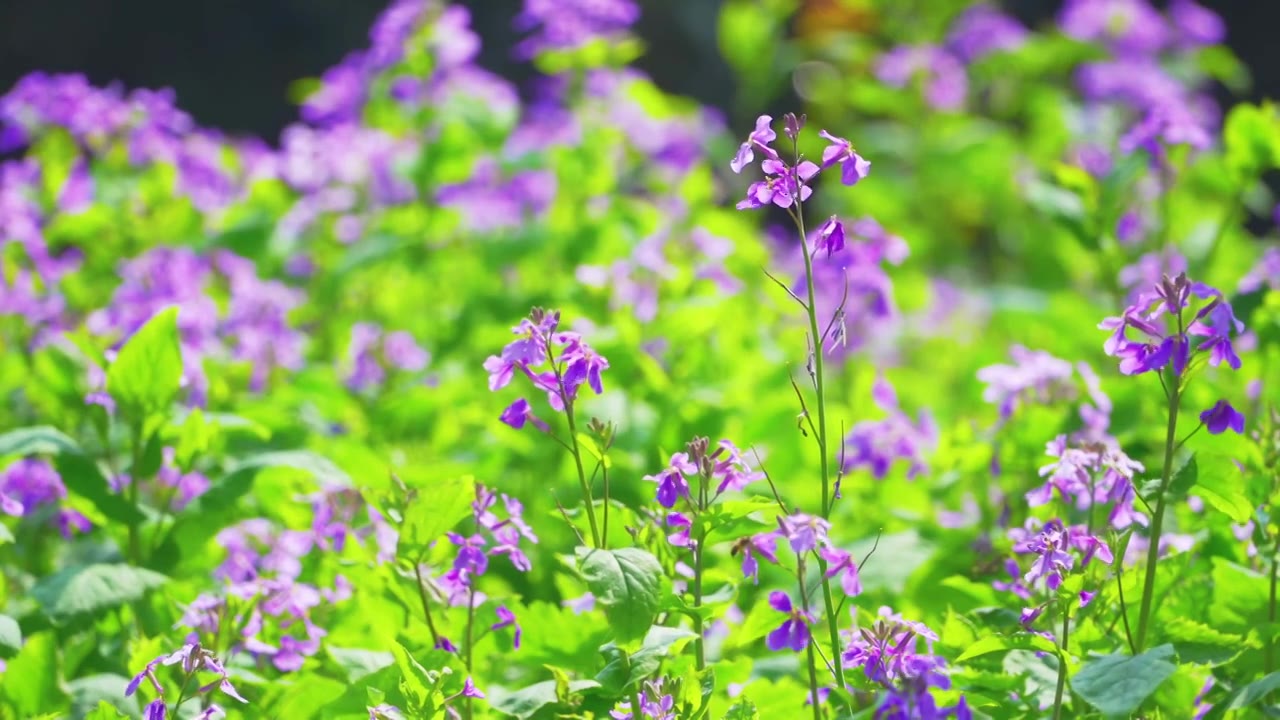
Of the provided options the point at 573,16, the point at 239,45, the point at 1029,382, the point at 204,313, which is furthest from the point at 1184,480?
the point at 239,45

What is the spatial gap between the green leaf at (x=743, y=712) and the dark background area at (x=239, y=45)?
6650mm

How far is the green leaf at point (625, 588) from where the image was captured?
179 centimetres

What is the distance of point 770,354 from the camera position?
4023 millimetres

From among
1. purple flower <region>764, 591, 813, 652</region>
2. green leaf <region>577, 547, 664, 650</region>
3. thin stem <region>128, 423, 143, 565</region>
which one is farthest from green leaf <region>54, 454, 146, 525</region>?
purple flower <region>764, 591, 813, 652</region>

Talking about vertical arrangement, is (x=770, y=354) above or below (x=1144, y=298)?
below

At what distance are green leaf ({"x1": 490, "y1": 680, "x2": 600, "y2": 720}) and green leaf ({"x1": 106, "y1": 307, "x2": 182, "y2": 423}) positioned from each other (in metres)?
0.92

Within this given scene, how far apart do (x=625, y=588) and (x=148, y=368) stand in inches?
46.8

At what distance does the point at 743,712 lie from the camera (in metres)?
1.93

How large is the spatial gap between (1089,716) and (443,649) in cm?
92

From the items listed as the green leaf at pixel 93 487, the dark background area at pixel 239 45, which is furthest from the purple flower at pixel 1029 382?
the dark background area at pixel 239 45

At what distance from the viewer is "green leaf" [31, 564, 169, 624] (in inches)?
91.1

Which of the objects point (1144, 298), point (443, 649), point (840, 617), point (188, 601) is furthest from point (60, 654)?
point (1144, 298)

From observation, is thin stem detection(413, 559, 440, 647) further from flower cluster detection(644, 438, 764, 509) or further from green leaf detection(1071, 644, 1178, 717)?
green leaf detection(1071, 644, 1178, 717)

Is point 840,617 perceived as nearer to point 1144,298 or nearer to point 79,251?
point 1144,298
